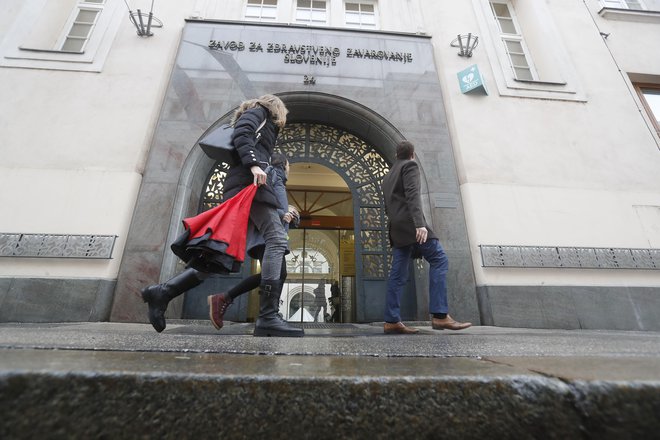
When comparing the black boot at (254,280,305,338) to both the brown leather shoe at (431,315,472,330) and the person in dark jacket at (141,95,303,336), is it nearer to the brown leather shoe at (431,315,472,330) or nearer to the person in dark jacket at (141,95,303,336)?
the person in dark jacket at (141,95,303,336)

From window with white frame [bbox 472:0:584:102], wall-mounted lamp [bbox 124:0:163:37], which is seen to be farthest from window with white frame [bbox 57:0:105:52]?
window with white frame [bbox 472:0:584:102]

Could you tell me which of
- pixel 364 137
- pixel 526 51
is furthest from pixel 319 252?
pixel 526 51

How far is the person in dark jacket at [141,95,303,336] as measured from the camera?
2.24m

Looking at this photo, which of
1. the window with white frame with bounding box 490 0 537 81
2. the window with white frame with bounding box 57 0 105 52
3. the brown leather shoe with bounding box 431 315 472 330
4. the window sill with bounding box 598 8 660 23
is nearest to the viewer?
the brown leather shoe with bounding box 431 315 472 330

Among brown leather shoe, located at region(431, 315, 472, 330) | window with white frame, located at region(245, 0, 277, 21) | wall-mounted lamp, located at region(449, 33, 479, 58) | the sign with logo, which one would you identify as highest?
window with white frame, located at region(245, 0, 277, 21)

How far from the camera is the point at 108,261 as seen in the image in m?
3.98

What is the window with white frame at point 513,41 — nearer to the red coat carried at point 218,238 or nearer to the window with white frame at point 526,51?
the window with white frame at point 526,51

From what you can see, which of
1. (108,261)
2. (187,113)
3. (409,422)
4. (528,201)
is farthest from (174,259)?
(528,201)

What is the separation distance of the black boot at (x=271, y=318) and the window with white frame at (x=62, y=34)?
553 cm

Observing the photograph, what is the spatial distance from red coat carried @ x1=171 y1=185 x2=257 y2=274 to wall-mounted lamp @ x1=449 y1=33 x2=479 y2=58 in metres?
5.83

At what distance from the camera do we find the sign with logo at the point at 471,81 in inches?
215

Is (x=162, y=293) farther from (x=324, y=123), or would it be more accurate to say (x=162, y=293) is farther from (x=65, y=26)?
(x=65, y=26)

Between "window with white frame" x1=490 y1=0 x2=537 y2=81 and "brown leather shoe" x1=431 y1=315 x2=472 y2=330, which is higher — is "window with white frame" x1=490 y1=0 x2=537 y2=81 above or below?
above

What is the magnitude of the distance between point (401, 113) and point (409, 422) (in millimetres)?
5471
